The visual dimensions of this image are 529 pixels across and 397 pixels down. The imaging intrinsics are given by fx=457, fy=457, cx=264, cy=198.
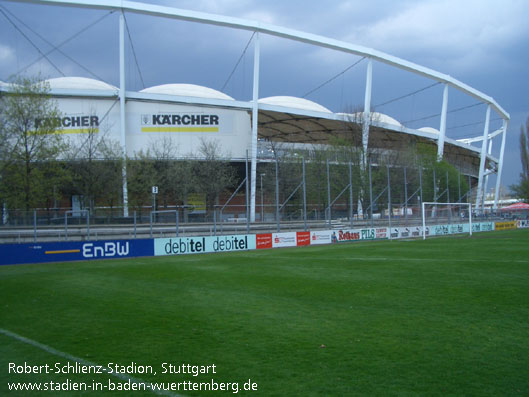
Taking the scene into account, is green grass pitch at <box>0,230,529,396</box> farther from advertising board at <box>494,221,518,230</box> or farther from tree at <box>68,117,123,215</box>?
advertising board at <box>494,221,518,230</box>

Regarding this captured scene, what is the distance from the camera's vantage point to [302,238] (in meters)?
32.8

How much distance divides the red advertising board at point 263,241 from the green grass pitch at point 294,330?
590 inches

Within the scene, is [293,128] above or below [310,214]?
above

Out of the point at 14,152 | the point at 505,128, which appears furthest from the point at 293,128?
the point at 505,128

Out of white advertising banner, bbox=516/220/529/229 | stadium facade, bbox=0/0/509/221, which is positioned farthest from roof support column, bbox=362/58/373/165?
white advertising banner, bbox=516/220/529/229

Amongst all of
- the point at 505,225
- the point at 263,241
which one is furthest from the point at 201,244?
the point at 505,225

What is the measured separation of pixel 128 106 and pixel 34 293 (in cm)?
4092

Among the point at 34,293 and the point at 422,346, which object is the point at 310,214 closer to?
the point at 34,293

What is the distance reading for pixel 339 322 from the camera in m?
8.78

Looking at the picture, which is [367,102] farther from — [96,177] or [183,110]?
[96,177]

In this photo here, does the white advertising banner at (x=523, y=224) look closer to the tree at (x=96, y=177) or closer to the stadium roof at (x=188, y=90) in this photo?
the stadium roof at (x=188, y=90)

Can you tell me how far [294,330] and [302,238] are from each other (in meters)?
24.7

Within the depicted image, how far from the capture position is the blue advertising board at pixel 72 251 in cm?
2269

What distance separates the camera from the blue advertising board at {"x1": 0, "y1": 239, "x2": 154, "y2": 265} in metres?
22.7
